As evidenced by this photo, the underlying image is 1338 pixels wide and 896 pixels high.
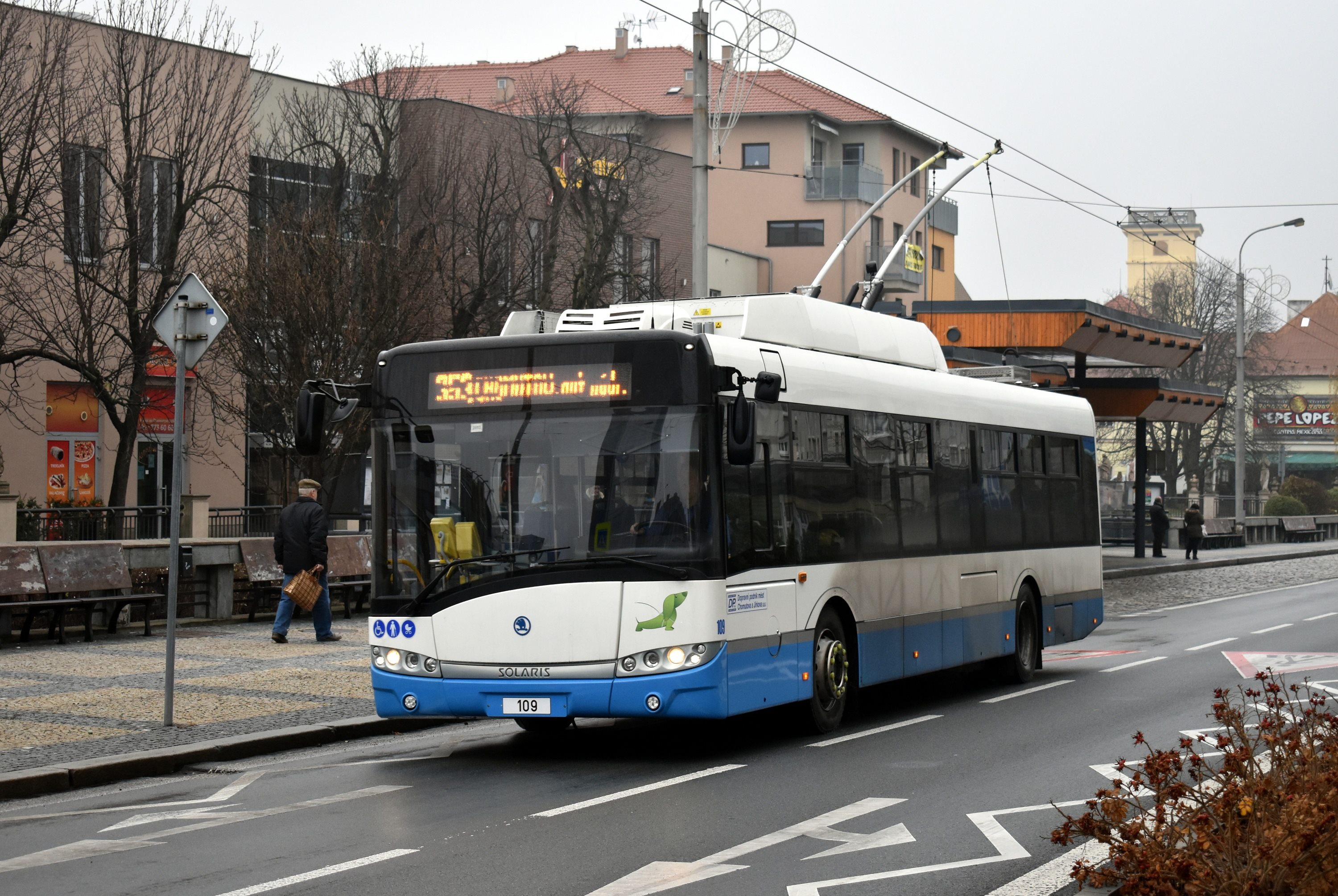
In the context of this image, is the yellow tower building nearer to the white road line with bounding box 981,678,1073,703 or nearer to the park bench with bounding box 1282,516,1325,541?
the park bench with bounding box 1282,516,1325,541

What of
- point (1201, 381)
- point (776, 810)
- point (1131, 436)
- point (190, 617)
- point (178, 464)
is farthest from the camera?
point (1131, 436)

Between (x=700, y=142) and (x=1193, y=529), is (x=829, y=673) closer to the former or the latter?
(x=700, y=142)

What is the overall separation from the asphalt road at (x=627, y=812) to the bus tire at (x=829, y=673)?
0.24 m

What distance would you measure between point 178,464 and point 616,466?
3.61 m

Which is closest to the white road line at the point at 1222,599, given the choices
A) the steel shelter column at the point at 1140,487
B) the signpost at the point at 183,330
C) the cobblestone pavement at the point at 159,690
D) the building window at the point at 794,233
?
the steel shelter column at the point at 1140,487

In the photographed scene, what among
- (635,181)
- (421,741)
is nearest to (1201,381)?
(635,181)

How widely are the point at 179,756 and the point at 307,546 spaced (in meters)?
7.81

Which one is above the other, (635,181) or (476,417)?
(635,181)

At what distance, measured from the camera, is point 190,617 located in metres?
21.3

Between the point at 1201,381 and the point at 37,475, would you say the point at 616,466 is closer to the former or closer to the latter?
the point at 37,475

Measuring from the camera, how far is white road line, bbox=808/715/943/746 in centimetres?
1197

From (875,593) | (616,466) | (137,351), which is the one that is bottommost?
(875,593)

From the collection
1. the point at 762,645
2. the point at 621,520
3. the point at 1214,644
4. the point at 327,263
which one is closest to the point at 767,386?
the point at 621,520

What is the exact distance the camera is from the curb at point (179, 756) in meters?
10.2
